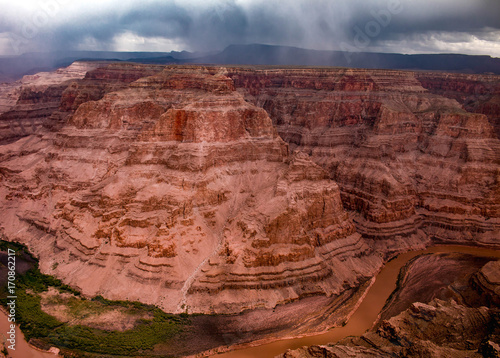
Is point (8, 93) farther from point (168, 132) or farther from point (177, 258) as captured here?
point (177, 258)

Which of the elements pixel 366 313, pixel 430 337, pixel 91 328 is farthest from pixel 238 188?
pixel 430 337

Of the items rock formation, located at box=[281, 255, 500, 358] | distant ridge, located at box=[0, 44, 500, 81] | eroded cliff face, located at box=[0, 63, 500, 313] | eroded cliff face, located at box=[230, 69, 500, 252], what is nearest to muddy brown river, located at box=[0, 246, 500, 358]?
eroded cliff face, located at box=[0, 63, 500, 313]

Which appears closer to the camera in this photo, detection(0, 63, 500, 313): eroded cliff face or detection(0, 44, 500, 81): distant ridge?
detection(0, 63, 500, 313): eroded cliff face

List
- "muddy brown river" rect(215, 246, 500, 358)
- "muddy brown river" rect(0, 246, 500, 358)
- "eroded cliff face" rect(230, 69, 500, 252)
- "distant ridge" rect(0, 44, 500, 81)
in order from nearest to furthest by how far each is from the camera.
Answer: "muddy brown river" rect(0, 246, 500, 358), "muddy brown river" rect(215, 246, 500, 358), "eroded cliff face" rect(230, 69, 500, 252), "distant ridge" rect(0, 44, 500, 81)

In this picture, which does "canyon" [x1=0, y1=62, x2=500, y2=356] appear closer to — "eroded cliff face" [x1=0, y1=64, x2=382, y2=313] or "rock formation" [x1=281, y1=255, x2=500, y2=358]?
"eroded cliff face" [x1=0, y1=64, x2=382, y2=313]

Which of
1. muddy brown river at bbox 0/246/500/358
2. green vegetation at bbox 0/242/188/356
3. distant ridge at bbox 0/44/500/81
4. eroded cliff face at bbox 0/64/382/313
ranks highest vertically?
distant ridge at bbox 0/44/500/81

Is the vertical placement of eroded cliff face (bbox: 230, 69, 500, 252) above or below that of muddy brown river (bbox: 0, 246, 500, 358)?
above

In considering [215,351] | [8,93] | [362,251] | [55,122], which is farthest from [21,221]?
[8,93]
